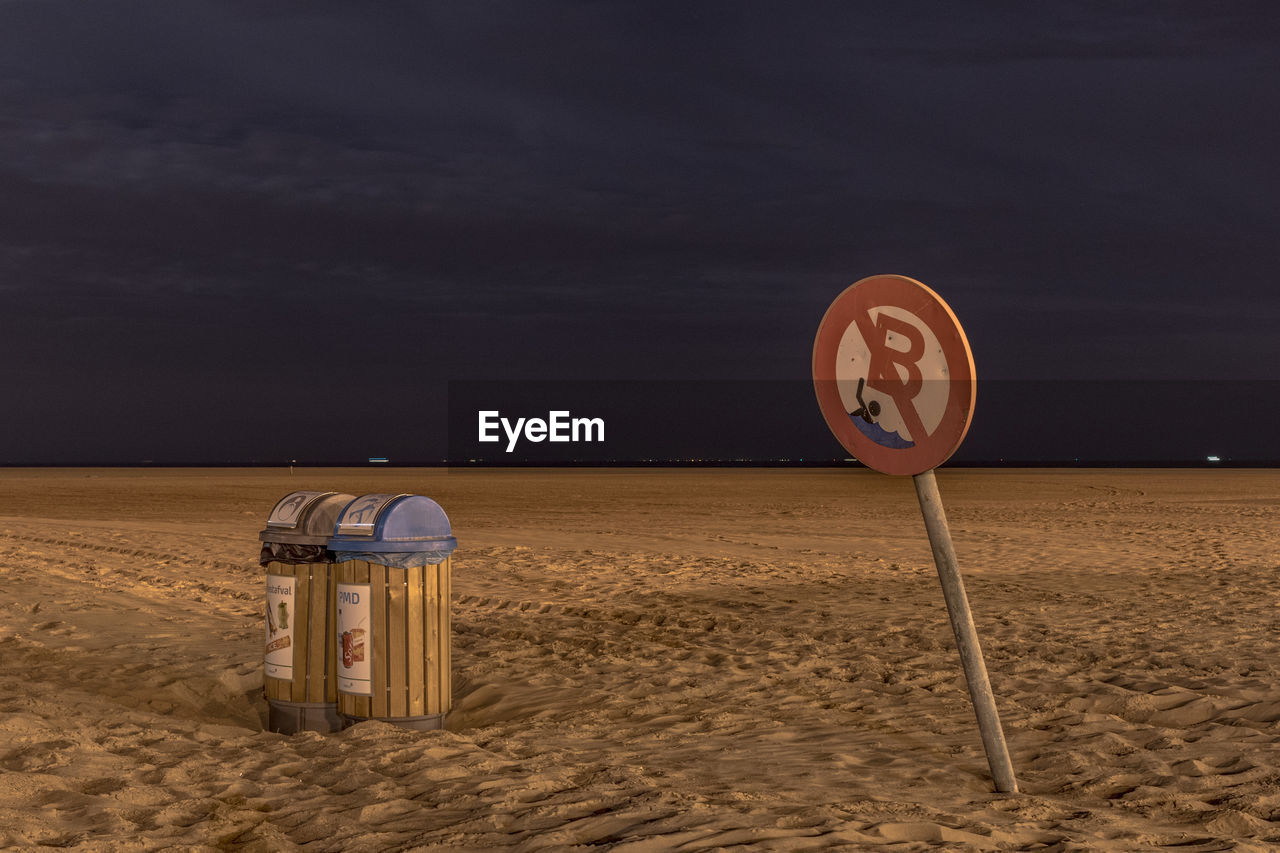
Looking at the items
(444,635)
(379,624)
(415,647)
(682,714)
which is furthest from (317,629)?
(682,714)

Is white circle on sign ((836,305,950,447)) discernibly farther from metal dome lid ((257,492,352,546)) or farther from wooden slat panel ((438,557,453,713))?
metal dome lid ((257,492,352,546))

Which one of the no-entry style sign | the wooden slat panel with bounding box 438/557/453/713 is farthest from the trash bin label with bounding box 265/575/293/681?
the no-entry style sign

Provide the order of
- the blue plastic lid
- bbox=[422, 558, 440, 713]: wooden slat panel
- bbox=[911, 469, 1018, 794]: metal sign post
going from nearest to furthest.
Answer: bbox=[911, 469, 1018, 794]: metal sign post → the blue plastic lid → bbox=[422, 558, 440, 713]: wooden slat panel

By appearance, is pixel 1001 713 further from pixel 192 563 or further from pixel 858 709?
pixel 192 563

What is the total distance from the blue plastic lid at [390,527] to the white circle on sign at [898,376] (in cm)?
241

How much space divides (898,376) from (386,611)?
10.2ft

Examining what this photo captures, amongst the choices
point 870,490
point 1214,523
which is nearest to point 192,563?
point 1214,523

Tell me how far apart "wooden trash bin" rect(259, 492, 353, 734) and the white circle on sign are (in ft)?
10.0

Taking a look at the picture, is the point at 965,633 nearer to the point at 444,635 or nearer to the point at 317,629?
the point at 444,635

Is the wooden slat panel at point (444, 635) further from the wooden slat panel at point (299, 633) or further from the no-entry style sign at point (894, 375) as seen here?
the no-entry style sign at point (894, 375)

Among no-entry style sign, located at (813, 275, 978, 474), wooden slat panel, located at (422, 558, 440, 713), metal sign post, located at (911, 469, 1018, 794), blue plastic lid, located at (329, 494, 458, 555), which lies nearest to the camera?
no-entry style sign, located at (813, 275, 978, 474)

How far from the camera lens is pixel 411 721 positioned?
18.7 ft

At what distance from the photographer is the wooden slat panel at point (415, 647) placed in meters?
5.72

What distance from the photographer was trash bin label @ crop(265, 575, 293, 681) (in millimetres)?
5867
